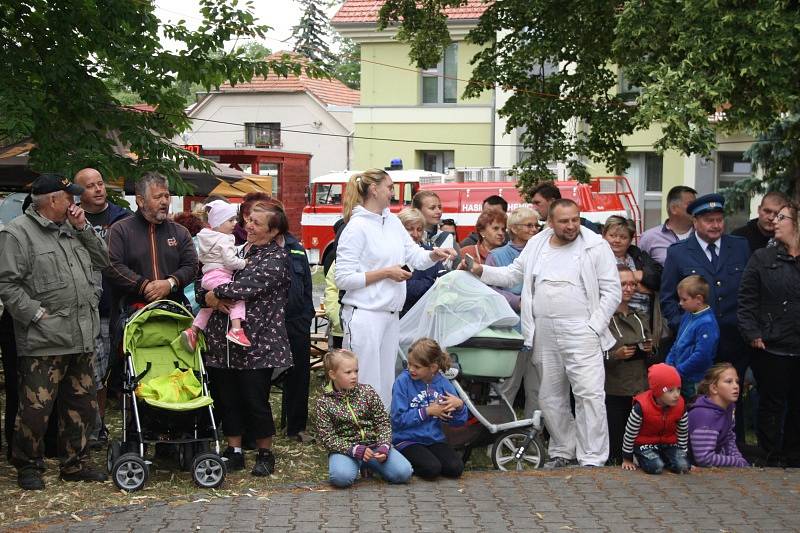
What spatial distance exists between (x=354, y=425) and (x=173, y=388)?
1.32 metres

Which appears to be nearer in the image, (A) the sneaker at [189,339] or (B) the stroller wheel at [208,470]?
(B) the stroller wheel at [208,470]

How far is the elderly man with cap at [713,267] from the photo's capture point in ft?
29.7

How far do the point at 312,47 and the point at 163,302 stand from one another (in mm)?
76483

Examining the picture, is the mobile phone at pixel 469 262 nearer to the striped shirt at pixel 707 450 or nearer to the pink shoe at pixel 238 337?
the pink shoe at pixel 238 337

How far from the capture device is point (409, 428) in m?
8.05

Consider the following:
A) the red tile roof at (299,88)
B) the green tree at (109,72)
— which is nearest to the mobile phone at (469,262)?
the green tree at (109,72)

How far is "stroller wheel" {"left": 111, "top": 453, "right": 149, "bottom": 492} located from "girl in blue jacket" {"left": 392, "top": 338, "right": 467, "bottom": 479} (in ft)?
A: 5.90

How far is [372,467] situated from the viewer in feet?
25.6

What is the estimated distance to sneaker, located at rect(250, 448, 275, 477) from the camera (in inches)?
317

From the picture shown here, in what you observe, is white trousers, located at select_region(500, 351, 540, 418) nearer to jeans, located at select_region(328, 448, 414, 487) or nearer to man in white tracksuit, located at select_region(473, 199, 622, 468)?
man in white tracksuit, located at select_region(473, 199, 622, 468)

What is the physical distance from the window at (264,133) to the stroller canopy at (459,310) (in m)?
41.4

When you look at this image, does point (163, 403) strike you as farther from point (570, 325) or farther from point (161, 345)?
point (570, 325)

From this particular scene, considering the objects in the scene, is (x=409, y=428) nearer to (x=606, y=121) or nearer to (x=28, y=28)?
(x=28, y=28)

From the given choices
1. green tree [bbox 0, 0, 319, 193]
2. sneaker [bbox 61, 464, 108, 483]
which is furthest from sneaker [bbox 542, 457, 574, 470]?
green tree [bbox 0, 0, 319, 193]
